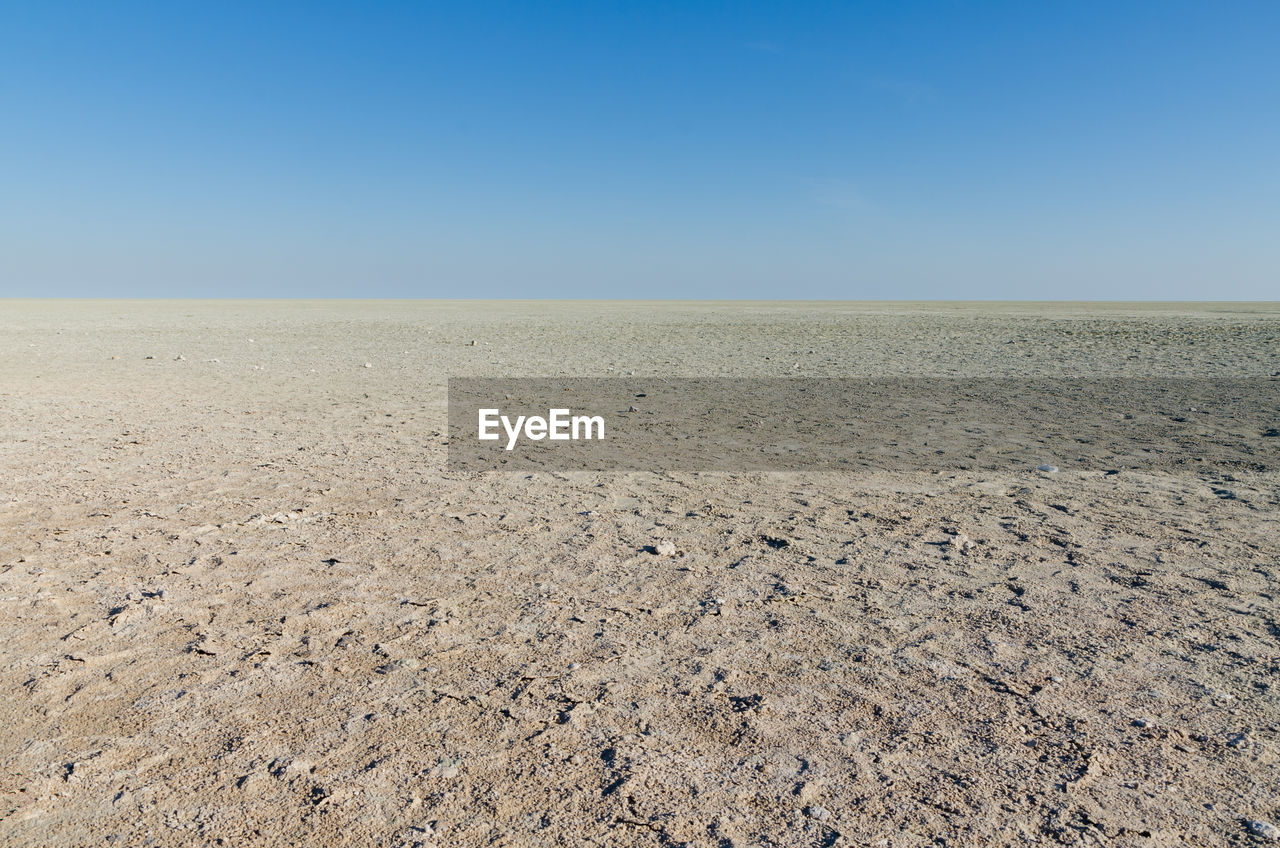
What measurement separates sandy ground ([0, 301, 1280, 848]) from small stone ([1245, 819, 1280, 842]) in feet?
0.13

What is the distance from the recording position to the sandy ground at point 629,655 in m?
2.47

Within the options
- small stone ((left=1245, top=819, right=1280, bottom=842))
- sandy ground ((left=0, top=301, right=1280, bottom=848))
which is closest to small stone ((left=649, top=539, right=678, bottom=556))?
sandy ground ((left=0, top=301, right=1280, bottom=848))

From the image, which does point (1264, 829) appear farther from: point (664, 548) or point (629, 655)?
point (664, 548)

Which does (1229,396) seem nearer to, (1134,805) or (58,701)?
(1134,805)

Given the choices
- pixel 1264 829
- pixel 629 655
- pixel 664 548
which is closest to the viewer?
pixel 1264 829

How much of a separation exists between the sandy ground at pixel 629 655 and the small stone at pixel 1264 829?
0.13 feet

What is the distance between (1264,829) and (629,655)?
2034 millimetres

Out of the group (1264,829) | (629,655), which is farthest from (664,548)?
(1264,829)

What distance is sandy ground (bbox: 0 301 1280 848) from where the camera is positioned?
2.47m

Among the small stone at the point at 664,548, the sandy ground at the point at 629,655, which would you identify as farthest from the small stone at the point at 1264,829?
the small stone at the point at 664,548

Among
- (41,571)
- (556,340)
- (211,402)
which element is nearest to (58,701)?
(41,571)

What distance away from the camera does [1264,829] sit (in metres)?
2.37

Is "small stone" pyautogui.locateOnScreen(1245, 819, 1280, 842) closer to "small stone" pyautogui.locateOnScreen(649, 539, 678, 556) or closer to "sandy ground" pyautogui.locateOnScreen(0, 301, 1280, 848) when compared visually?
"sandy ground" pyautogui.locateOnScreen(0, 301, 1280, 848)

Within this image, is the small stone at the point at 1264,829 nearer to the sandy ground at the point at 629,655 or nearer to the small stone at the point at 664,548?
the sandy ground at the point at 629,655
